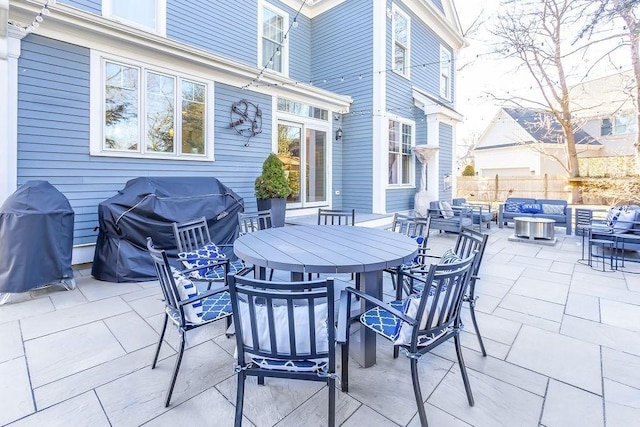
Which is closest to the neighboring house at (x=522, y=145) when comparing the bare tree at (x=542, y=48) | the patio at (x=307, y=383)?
the bare tree at (x=542, y=48)

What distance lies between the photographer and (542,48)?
34.1 feet

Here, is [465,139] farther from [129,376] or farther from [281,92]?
[129,376]

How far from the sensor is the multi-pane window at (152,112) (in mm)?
4891

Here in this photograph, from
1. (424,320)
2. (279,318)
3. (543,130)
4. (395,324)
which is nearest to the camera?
(279,318)

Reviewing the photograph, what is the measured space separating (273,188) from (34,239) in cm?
349

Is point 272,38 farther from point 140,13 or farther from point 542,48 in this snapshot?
point 542,48

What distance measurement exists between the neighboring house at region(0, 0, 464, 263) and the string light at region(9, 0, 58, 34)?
6 centimetres

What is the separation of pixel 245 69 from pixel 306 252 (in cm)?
495

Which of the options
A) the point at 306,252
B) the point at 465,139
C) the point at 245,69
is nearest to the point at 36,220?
the point at 306,252

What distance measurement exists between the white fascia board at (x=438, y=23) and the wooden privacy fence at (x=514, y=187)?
647cm

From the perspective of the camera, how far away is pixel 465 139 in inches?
1114

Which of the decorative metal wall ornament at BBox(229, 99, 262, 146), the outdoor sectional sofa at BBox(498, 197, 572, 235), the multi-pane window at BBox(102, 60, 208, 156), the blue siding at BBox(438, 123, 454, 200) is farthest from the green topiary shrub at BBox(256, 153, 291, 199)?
the outdoor sectional sofa at BBox(498, 197, 572, 235)

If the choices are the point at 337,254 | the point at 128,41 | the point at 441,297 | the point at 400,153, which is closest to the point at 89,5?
the point at 128,41

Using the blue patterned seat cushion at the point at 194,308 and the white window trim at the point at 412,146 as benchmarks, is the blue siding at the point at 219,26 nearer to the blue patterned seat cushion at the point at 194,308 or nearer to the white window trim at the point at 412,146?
the white window trim at the point at 412,146
